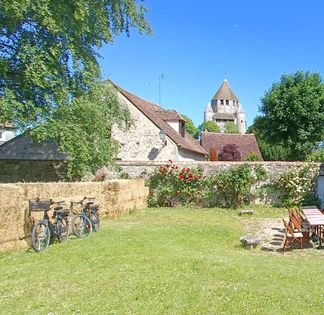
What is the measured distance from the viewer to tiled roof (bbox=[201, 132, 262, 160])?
42875 mm

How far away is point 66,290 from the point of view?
5715 mm

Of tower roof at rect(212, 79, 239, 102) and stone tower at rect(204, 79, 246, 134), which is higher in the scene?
tower roof at rect(212, 79, 239, 102)

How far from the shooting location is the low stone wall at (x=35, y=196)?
8547 mm

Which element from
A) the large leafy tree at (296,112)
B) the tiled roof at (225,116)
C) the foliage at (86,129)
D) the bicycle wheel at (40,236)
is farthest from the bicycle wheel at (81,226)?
the tiled roof at (225,116)

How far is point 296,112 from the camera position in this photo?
87.8ft

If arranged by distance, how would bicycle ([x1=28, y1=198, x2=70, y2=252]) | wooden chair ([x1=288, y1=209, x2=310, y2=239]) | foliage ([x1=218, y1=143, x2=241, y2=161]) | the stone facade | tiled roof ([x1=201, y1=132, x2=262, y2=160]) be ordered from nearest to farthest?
bicycle ([x1=28, y1=198, x2=70, y2=252]) → wooden chair ([x1=288, y1=209, x2=310, y2=239]) → the stone facade → foliage ([x1=218, y1=143, x2=241, y2=161]) → tiled roof ([x1=201, y1=132, x2=262, y2=160])

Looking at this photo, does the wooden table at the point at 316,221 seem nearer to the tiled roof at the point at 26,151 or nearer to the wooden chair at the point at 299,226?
the wooden chair at the point at 299,226

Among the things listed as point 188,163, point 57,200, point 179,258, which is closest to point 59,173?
point 188,163

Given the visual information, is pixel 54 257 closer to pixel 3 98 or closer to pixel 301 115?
pixel 3 98

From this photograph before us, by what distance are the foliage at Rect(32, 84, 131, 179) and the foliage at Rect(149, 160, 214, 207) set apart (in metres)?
2.98

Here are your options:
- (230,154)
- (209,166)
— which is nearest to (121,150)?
(209,166)

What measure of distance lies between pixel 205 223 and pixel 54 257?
618 centimetres

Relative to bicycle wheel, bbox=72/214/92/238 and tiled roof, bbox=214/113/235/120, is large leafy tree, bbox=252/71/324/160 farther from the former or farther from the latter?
tiled roof, bbox=214/113/235/120

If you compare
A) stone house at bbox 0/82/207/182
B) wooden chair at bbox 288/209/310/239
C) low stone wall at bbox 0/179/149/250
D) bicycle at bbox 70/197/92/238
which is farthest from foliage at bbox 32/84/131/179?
wooden chair at bbox 288/209/310/239
